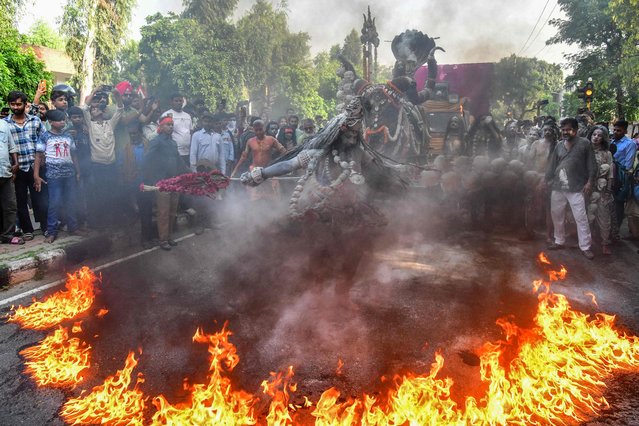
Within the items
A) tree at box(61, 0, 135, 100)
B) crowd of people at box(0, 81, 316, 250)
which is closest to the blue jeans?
crowd of people at box(0, 81, 316, 250)

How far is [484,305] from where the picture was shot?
15.5ft

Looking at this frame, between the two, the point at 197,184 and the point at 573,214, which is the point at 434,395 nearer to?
the point at 197,184

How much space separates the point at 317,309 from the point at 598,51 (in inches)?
1031

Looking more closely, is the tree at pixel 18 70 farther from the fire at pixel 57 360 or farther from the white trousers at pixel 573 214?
the white trousers at pixel 573 214

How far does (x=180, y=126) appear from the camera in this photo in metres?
8.98

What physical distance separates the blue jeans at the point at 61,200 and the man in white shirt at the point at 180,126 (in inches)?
93.5

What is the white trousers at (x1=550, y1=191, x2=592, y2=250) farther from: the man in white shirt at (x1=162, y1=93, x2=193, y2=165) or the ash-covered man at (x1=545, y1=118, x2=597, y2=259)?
the man in white shirt at (x1=162, y1=93, x2=193, y2=165)

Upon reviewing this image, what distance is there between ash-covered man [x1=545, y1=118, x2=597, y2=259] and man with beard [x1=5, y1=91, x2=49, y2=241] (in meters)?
8.46

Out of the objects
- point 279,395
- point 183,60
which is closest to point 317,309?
point 279,395

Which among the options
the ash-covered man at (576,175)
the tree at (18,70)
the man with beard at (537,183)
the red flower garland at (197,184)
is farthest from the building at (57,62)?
the ash-covered man at (576,175)

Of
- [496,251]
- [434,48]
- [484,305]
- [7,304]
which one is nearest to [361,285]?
[484,305]

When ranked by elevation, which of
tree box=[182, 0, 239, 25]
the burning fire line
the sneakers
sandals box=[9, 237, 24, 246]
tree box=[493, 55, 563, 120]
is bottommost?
the burning fire line

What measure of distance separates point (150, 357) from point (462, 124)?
34.3ft

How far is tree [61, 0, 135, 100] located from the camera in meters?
24.5
